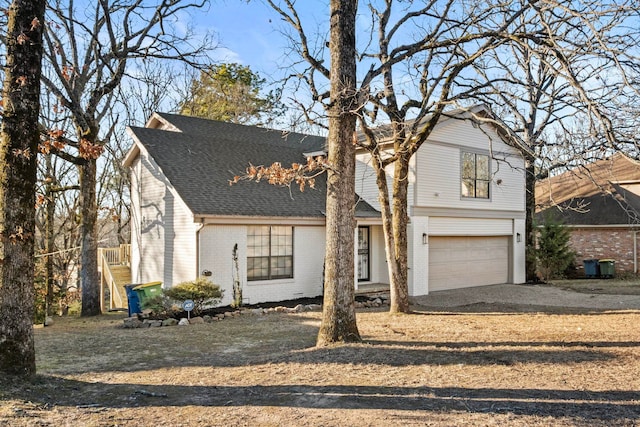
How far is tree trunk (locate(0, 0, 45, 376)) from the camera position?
5918 mm

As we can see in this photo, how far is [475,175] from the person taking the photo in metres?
17.9

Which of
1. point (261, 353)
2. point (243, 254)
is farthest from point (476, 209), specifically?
point (261, 353)

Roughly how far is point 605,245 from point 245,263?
17777 millimetres

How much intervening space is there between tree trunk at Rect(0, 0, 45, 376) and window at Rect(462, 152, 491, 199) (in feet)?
46.4

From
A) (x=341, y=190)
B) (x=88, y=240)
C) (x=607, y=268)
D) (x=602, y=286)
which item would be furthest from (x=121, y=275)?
(x=607, y=268)

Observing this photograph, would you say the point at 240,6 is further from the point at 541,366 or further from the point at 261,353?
the point at 541,366

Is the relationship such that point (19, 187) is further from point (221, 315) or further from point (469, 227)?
point (469, 227)

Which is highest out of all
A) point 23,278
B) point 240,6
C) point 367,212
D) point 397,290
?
point 240,6

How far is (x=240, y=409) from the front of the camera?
5211mm

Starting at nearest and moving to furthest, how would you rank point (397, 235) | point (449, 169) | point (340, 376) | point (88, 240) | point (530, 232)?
point (340, 376) < point (397, 235) < point (88, 240) < point (449, 169) < point (530, 232)

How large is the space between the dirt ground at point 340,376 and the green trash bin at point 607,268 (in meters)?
11.9

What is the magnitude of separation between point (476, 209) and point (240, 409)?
14370mm

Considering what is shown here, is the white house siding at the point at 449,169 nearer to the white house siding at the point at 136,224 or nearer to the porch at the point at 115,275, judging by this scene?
the white house siding at the point at 136,224

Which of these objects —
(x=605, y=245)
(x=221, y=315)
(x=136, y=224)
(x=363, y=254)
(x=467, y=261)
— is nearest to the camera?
(x=221, y=315)
